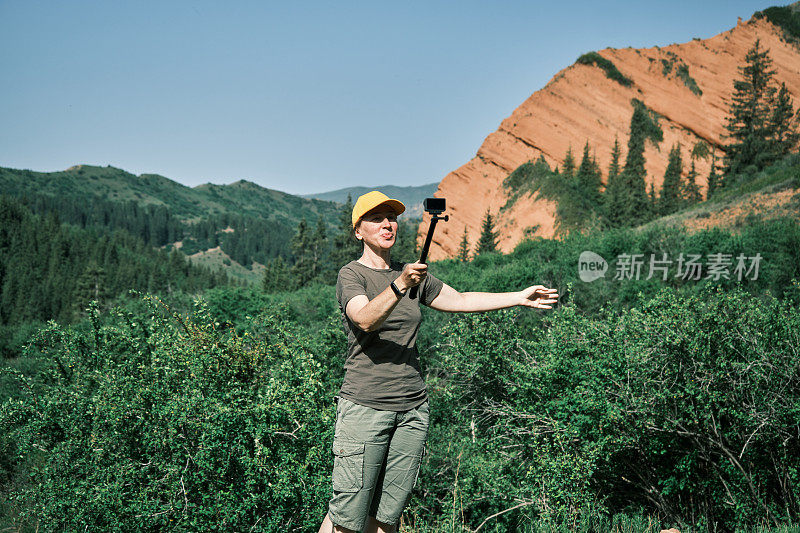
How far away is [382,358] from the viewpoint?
8.25 ft

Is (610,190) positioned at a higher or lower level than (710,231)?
higher

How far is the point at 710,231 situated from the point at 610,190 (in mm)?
21637

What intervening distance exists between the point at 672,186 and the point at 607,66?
16103mm

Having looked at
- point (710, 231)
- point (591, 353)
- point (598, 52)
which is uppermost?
point (598, 52)

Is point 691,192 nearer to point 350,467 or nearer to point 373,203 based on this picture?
point 373,203

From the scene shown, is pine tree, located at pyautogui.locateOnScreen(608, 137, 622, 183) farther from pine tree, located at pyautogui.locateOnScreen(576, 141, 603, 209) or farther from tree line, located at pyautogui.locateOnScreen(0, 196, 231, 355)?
tree line, located at pyautogui.locateOnScreen(0, 196, 231, 355)

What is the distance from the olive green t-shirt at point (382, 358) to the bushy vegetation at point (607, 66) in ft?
187

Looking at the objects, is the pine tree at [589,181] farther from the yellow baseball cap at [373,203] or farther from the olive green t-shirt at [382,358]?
the olive green t-shirt at [382,358]

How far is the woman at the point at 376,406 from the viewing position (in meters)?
2.46

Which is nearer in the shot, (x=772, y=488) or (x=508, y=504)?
(x=772, y=488)

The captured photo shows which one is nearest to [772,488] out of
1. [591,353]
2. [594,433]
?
[594,433]

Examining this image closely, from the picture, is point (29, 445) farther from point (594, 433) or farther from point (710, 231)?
point (710, 231)

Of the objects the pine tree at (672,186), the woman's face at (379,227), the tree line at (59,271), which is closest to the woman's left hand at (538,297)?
the woman's face at (379,227)

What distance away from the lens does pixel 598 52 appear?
54.1m
